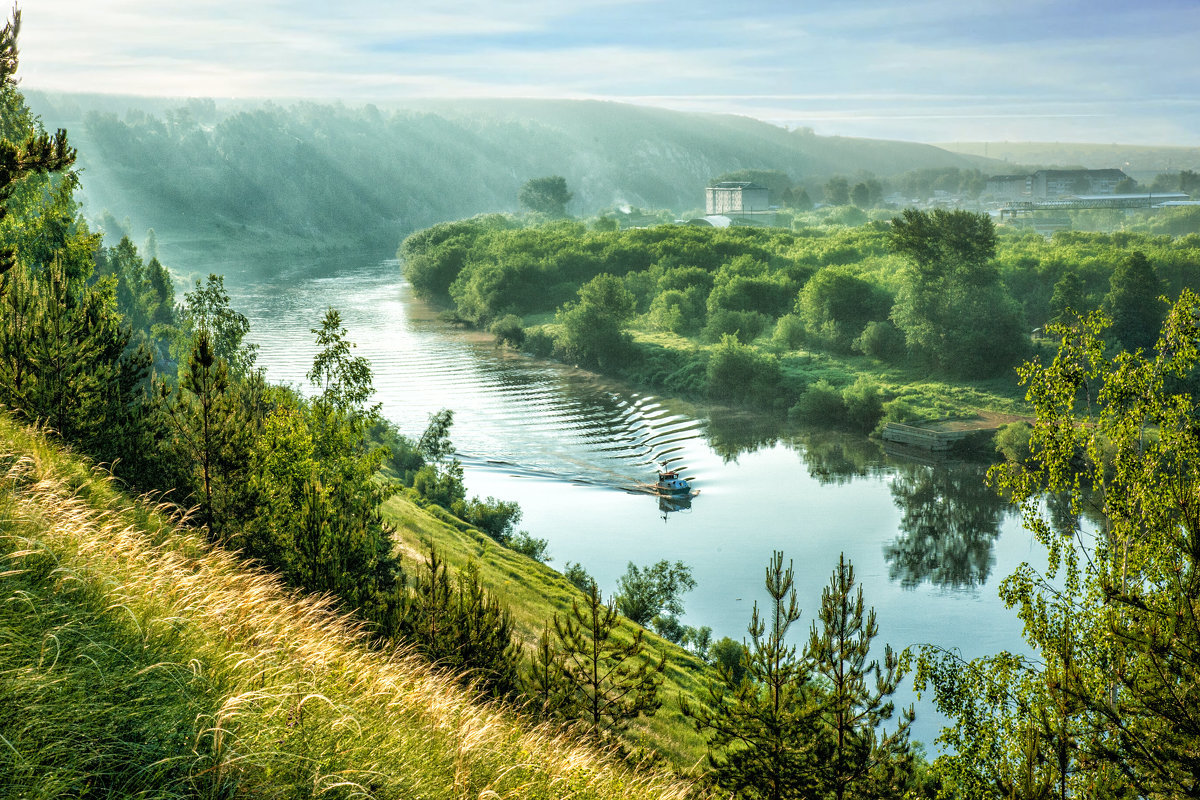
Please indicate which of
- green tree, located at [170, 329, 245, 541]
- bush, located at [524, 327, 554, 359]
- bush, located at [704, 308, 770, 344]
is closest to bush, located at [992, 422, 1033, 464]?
bush, located at [704, 308, 770, 344]

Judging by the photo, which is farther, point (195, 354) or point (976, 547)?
point (976, 547)

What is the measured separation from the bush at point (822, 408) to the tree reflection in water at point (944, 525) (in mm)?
10002

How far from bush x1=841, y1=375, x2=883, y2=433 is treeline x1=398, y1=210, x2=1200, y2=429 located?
11 centimetres

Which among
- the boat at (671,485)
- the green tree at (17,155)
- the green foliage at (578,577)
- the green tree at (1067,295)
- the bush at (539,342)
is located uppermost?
the green tree at (17,155)

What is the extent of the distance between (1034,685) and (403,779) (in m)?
10.7

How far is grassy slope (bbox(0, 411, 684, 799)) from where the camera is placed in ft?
22.0

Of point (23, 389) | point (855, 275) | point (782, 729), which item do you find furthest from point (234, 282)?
point (782, 729)

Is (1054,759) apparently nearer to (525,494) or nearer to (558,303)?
(525,494)

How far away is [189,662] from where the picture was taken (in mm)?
8141

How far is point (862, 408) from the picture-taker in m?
69.4

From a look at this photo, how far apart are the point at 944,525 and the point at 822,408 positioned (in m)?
21.0

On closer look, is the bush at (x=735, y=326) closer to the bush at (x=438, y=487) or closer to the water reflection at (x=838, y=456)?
the water reflection at (x=838, y=456)

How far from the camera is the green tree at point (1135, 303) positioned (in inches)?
3103

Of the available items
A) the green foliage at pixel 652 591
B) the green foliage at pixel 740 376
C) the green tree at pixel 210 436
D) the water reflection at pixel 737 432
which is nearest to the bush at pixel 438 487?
the green foliage at pixel 652 591
